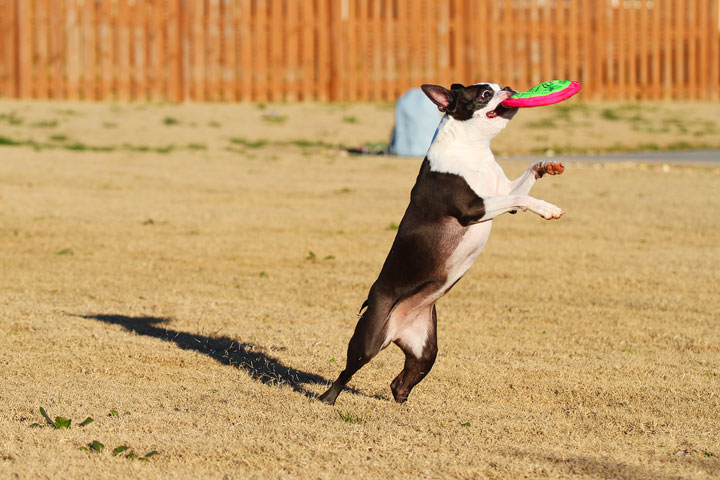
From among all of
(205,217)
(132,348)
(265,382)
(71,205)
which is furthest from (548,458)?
(71,205)

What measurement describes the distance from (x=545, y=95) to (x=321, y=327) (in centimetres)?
318

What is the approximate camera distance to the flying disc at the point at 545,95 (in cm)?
496

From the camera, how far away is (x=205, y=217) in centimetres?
1286

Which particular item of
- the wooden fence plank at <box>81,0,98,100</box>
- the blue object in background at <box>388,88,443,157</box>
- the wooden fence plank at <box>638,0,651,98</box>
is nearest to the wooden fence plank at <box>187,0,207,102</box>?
the wooden fence plank at <box>81,0,98,100</box>

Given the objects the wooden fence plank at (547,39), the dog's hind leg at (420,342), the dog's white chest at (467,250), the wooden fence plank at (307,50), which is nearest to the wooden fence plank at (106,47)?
the wooden fence plank at (307,50)

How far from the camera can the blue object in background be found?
704 inches

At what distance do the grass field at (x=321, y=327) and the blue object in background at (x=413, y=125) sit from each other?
130cm

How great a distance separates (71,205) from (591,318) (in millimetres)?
7751

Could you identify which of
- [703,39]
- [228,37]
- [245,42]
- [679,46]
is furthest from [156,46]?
[703,39]

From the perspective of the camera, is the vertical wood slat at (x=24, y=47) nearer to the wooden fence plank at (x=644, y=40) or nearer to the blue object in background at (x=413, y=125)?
the blue object in background at (x=413, y=125)

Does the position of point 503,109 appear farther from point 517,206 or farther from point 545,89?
point 517,206

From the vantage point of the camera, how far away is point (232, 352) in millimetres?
6816

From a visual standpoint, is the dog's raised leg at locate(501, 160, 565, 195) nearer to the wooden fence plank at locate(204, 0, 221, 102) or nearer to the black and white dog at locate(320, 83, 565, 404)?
the black and white dog at locate(320, 83, 565, 404)

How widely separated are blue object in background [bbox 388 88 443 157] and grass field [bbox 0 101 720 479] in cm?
130
